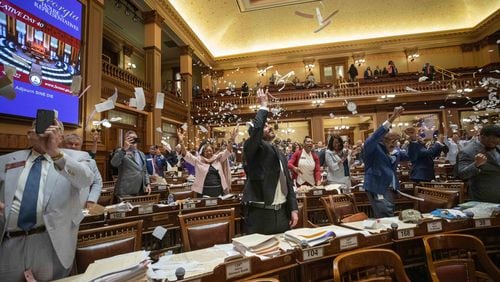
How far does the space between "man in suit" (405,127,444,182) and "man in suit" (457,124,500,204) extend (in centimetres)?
156

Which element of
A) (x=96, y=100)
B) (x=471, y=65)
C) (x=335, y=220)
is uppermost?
(x=471, y=65)

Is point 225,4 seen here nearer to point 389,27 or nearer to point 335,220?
point 389,27

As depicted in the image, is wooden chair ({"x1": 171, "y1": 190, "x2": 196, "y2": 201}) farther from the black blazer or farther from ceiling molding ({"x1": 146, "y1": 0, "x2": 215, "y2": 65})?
ceiling molding ({"x1": 146, "y1": 0, "x2": 215, "y2": 65})

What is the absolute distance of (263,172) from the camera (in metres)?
2.03

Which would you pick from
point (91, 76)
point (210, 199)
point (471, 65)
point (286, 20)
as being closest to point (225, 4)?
point (286, 20)

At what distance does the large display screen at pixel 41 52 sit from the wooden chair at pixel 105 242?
3.32 metres

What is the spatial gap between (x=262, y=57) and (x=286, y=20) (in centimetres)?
265

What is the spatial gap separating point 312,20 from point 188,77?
6687 millimetres

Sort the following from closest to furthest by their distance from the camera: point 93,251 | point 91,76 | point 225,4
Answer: point 93,251 → point 91,76 → point 225,4

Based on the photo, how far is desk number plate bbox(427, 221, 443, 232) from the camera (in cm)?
181

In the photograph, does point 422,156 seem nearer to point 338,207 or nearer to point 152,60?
point 338,207

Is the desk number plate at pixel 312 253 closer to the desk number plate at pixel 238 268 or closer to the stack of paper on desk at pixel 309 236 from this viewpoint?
the stack of paper on desk at pixel 309 236

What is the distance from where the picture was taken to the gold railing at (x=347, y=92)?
38.5 feet

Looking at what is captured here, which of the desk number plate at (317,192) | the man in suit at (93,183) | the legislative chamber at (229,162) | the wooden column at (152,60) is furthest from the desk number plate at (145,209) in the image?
the wooden column at (152,60)
